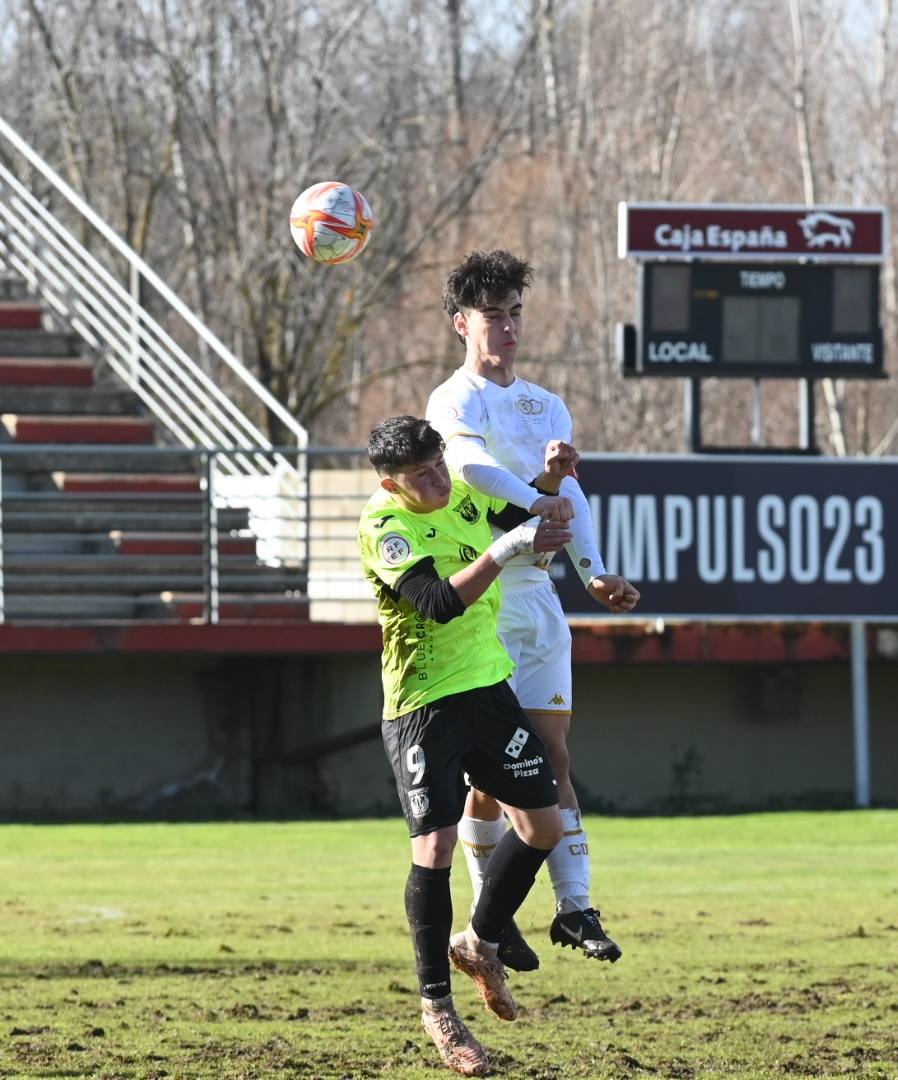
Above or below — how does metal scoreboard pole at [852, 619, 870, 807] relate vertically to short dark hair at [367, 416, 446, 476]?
below

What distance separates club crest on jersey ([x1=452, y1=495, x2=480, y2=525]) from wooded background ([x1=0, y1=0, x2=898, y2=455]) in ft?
62.5

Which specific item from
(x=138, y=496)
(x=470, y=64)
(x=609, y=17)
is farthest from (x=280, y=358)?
(x=609, y=17)

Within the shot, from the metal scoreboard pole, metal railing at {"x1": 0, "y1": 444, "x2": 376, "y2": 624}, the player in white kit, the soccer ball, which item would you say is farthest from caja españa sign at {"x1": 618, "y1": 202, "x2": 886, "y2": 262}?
the player in white kit

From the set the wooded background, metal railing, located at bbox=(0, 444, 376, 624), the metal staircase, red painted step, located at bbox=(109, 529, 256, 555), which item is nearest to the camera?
metal railing, located at bbox=(0, 444, 376, 624)

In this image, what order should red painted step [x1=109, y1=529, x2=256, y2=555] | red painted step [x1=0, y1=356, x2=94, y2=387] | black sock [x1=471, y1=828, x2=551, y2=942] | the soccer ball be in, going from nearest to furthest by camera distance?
black sock [x1=471, y1=828, x2=551, y2=942], the soccer ball, red painted step [x1=109, y1=529, x2=256, y2=555], red painted step [x1=0, y1=356, x2=94, y2=387]

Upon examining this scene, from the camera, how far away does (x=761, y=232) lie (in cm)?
2078

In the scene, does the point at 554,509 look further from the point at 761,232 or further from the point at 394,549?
the point at 761,232

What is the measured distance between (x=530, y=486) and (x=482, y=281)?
83 cm

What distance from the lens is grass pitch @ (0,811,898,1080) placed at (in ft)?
26.9

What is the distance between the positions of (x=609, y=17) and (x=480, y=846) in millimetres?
33547

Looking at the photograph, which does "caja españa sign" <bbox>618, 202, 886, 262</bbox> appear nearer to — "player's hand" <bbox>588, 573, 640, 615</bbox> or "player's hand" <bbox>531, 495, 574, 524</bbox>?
"player's hand" <bbox>588, 573, 640, 615</bbox>

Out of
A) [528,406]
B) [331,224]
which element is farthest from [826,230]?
[528,406]

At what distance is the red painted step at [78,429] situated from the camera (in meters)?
22.7

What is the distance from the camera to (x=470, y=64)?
3819cm
